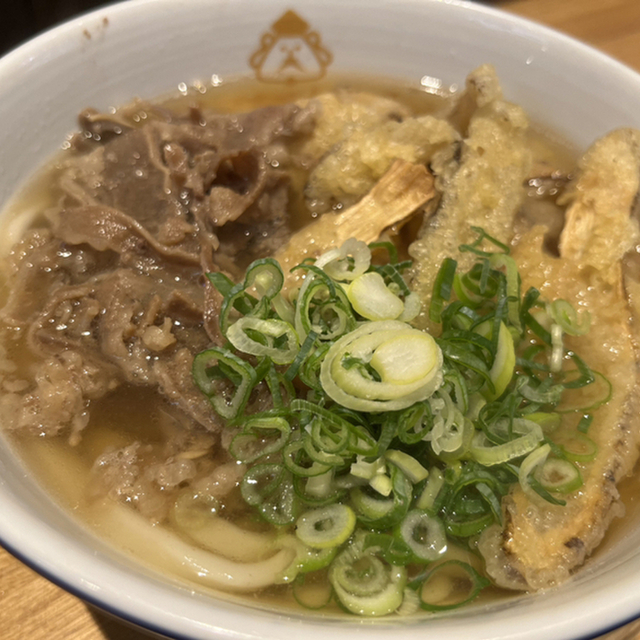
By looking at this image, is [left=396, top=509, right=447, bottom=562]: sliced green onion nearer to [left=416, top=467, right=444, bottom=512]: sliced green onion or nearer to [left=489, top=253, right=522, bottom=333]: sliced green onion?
[left=416, top=467, right=444, bottom=512]: sliced green onion

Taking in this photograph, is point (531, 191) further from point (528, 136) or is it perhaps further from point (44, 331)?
point (44, 331)

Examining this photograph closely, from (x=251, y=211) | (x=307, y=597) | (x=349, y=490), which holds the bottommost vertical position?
(x=307, y=597)

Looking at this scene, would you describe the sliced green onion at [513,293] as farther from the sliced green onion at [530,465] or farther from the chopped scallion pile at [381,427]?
the sliced green onion at [530,465]

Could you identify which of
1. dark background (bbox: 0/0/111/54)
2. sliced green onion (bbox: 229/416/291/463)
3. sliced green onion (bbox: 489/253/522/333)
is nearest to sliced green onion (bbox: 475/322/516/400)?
sliced green onion (bbox: 489/253/522/333)

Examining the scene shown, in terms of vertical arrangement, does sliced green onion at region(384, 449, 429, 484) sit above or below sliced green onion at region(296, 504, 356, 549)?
above

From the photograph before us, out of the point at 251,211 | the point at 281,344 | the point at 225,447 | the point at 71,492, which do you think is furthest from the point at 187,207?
the point at 71,492

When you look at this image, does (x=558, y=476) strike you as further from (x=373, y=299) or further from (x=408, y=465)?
(x=373, y=299)

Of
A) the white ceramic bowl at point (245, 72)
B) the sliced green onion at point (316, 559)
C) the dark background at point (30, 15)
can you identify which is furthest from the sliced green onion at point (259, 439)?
the dark background at point (30, 15)
